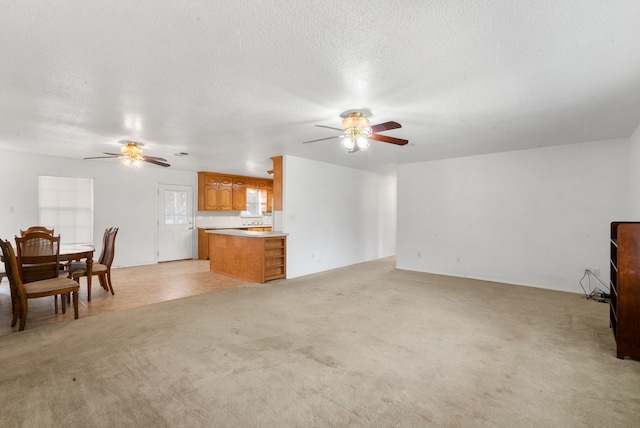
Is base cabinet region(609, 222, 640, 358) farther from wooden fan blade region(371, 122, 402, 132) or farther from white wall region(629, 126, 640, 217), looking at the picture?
wooden fan blade region(371, 122, 402, 132)

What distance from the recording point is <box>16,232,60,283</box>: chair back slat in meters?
3.51

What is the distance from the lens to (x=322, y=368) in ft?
7.94

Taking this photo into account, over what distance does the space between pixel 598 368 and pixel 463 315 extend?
4.52ft

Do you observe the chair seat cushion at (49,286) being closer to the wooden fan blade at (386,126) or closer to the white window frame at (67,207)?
the white window frame at (67,207)

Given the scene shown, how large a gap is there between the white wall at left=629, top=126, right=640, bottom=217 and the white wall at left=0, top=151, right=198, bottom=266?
28.6ft

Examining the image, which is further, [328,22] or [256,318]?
[256,318]

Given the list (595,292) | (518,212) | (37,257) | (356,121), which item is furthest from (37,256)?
(595,292)

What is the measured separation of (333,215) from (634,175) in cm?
491

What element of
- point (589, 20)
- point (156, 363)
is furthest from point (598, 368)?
point (156, 363)

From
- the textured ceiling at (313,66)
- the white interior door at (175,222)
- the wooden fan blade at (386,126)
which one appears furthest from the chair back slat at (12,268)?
the white interior door at (175,222)

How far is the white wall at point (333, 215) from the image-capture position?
5.90 meters

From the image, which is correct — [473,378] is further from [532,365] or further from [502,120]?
[502,120]

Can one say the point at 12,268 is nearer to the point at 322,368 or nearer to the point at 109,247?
the point at 109,247

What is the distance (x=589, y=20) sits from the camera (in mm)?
1751
